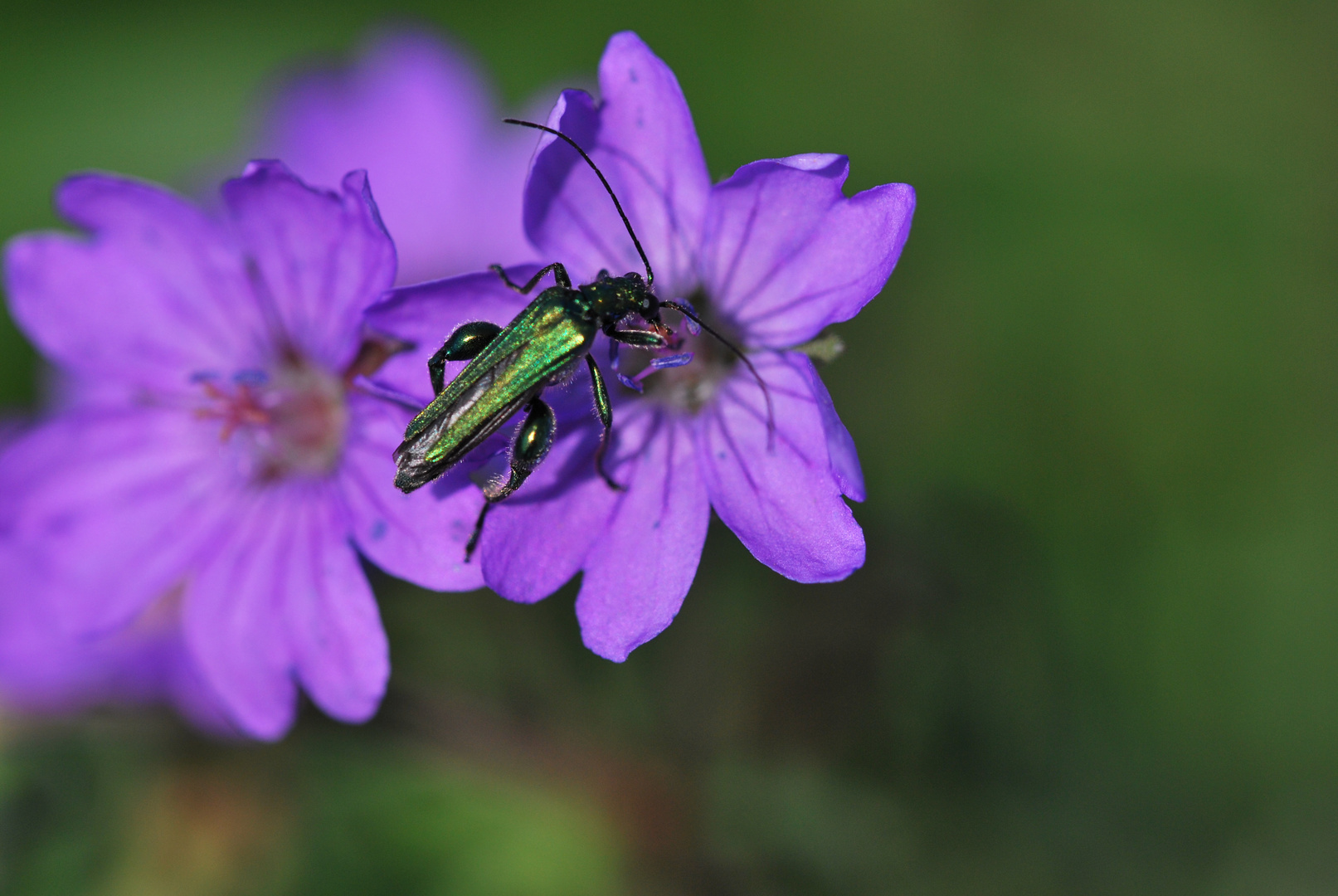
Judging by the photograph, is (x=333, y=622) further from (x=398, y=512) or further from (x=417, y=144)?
(x=417, y=144)

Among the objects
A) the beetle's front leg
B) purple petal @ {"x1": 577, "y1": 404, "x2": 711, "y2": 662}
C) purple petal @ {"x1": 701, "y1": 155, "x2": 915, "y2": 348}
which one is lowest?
purple petal @ {"x1": 577, "y1": 404, "x2": 711, "y2": 662}

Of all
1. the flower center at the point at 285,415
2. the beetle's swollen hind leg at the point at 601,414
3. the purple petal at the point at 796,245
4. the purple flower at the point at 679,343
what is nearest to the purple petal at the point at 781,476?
the purple flower at the point at 679,343

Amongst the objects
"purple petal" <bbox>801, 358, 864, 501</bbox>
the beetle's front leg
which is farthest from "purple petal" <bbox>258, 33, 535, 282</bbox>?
"purple petal" <bbox>801, 358, 864, 501</bbox>

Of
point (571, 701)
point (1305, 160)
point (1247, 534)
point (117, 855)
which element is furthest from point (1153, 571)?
point (117, 855)

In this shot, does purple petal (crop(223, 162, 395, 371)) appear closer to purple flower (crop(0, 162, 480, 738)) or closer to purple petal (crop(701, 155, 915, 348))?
purple flower (crop(0, 162, 480, 738))

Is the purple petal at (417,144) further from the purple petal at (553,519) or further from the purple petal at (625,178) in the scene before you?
the purple petal at (553,519)

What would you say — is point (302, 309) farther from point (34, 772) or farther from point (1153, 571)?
point (1153, 571)
